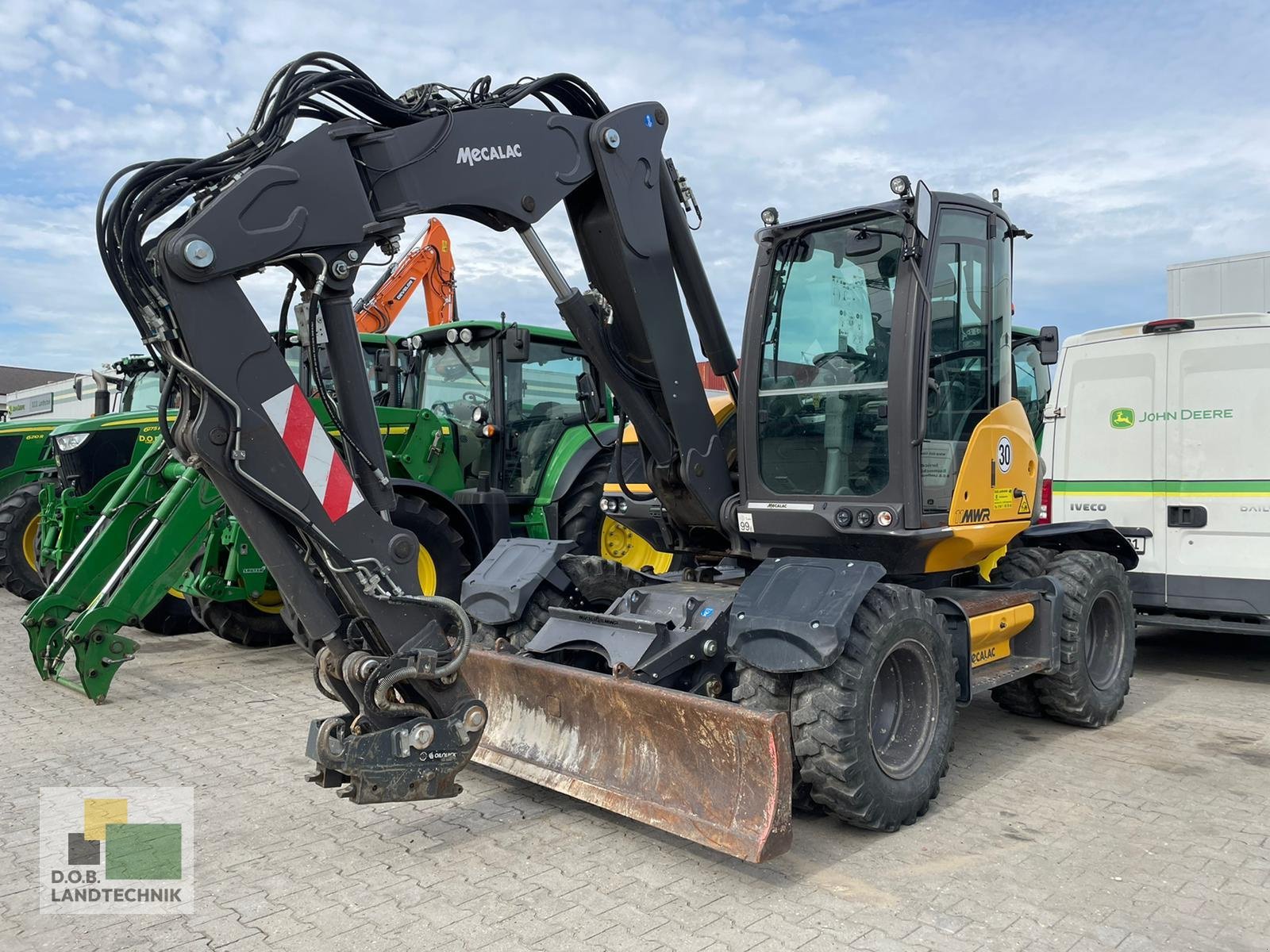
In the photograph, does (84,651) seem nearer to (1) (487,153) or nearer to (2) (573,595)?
(2) (573,595)

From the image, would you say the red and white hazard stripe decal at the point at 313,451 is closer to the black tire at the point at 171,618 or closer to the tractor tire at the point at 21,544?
the black tire at the point at 171,618

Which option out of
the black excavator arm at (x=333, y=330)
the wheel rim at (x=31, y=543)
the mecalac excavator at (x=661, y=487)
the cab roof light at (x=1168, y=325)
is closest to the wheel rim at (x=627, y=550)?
the mecalac excavator at (x=661, y=487)

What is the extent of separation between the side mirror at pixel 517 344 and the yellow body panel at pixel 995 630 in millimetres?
3734

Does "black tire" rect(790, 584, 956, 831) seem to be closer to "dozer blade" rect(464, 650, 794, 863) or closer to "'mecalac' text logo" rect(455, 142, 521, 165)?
"dozer blade" rect(464, 650, 794, 863)

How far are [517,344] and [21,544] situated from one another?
6.98 m

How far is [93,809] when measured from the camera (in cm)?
453

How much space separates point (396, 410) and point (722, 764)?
5071 millimetres

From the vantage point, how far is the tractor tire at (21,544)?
35.1 ft

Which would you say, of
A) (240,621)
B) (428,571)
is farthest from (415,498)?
(240,621)

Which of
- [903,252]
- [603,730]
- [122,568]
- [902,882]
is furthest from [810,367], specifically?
[122,568]

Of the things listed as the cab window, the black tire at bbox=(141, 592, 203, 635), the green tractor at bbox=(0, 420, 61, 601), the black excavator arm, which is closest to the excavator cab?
the cab window

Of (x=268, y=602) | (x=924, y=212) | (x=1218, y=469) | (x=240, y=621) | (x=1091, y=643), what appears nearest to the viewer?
(x=924, y=212)

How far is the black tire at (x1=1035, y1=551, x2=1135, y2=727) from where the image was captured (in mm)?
5570

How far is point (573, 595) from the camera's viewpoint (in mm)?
5457
